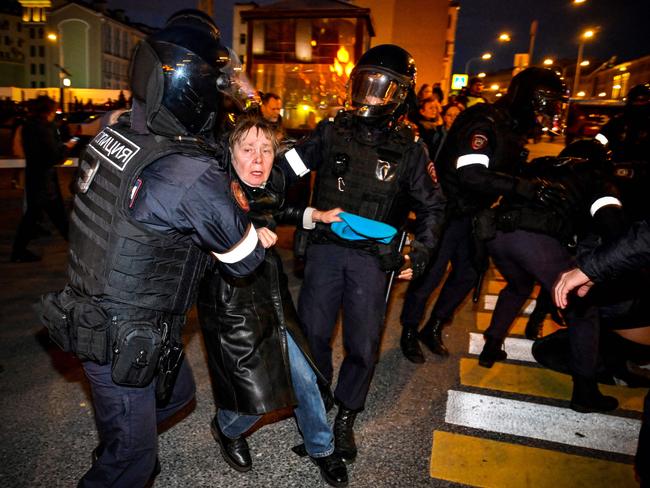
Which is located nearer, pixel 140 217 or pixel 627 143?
pixel 140 217

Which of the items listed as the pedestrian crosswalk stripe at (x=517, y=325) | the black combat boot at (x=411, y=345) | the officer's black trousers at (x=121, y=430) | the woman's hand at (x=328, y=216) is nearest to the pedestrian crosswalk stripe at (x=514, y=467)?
the black combat boot at (x=411, y=345)

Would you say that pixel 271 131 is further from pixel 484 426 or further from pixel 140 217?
pixel 484 426

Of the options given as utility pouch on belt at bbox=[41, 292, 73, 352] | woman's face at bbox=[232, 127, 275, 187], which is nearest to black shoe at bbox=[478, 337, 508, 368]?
woman's face at bbox=[232, 127, 275, 187]

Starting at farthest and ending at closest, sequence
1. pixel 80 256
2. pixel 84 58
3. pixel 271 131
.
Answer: pixel 84 58, pixel 271 131, pixel 80 256

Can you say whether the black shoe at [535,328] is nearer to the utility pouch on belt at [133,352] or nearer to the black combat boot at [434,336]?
the black combat boot at [434,336]

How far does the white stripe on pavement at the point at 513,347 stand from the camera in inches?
174

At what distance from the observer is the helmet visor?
111 inches

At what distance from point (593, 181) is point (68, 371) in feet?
13.3

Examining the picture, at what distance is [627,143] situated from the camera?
166 inches

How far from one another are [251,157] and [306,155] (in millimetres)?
595

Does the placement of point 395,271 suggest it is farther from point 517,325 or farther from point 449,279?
point 517,325

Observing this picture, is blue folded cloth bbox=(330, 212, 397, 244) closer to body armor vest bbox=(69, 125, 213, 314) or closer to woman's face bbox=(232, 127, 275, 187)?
woman's face bbox=(232, 127, 275, 187)

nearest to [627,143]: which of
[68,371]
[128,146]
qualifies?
[128,146]

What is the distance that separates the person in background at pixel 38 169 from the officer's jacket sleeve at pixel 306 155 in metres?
4.86
